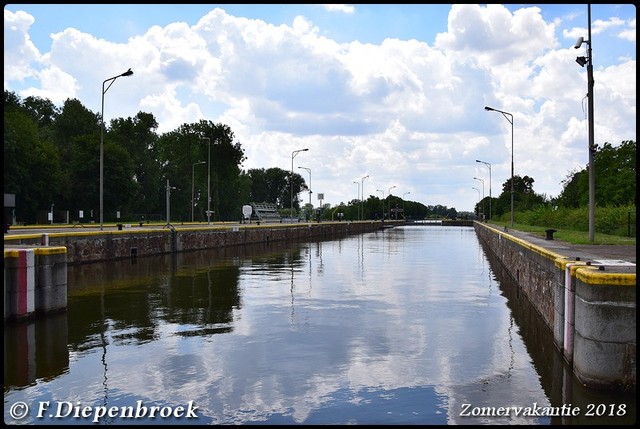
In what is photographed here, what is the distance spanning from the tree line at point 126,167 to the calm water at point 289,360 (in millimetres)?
36302

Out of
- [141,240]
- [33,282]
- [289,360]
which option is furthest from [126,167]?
Result: [289,360]

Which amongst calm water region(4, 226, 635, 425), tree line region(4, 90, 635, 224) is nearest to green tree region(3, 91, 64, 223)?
tree line region(4, 90, 635, 224)

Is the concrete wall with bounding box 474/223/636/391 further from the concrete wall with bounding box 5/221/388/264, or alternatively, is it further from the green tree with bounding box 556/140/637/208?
the green tree with bounding box 556/140/637/208

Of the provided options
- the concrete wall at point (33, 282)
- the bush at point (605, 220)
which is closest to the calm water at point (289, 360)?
the concrete wall at point (33, 282)

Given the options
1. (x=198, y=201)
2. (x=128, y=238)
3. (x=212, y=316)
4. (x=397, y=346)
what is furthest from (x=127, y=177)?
(x=397, y=346)

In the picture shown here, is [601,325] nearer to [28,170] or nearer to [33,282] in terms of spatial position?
[33,282]

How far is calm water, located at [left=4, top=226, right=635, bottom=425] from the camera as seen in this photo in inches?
398

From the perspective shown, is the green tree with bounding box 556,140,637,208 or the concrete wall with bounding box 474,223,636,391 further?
the green tree with bounding box 556,140,637,208

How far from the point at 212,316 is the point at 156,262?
2044 centimetres

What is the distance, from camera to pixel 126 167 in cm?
9031

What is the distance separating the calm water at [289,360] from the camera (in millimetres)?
10117

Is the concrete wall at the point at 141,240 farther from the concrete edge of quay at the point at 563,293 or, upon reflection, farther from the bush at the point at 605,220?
the bush at the point at 605,220

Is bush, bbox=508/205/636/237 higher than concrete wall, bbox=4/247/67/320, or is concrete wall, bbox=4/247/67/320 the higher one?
bush, bbox=508/205/636/237

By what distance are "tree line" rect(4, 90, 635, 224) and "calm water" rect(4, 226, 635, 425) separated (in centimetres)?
3630
